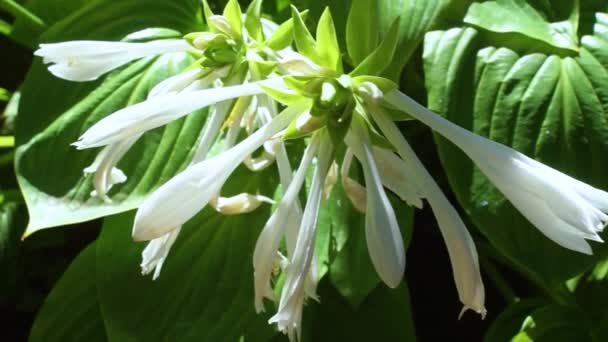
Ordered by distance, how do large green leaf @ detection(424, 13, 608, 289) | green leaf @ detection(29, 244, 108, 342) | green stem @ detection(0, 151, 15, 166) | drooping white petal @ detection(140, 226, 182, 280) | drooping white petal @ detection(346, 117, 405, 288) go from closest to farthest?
drooping white petal @ detection(346, 117, 405, 288), drooping white petal @ detection(140, 226, 182, 280), large green leaf @ detection(424, 13, 608, 289), green leaf @ detection(29, 244, 108, 342), green stem @ detection(0, 151, 15, 166)

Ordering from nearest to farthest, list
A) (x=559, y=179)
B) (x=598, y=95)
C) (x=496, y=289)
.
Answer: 1. (x=559, y=179)
2. (x=598, y=95)
3. (x=496, y=289)

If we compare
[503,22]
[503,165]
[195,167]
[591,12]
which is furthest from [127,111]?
[591,12]

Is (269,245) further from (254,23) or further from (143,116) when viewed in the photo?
(254,23)

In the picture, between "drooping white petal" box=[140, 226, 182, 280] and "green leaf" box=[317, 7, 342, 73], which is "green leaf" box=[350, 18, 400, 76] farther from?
"drooping white petal" box=[140, 226, 182, 280]

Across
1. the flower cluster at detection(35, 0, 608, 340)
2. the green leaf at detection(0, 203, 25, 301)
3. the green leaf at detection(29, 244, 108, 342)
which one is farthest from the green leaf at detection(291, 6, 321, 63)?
the green leaf at detection(0, 203, 25, 301)

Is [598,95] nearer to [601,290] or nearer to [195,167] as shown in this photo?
[601,290]

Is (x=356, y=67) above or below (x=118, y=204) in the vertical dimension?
above
